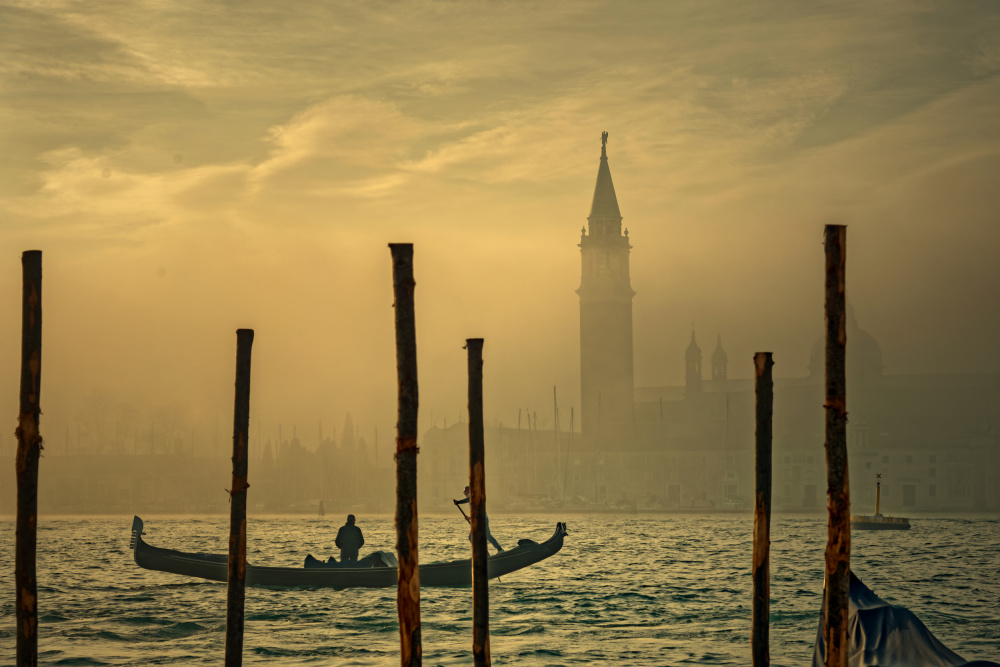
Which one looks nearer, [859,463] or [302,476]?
[859,463]

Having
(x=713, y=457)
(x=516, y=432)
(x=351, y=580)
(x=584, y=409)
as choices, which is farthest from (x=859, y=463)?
(x=351, y=580)

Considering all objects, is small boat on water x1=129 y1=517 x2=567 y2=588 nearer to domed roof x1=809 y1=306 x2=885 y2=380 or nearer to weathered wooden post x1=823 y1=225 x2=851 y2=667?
weathered wooden post x1=823 y1=225 x2=851 y2=667

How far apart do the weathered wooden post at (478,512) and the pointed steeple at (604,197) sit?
8538 centimetres

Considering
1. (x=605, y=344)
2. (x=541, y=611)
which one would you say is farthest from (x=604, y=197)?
(x=541, y=611)

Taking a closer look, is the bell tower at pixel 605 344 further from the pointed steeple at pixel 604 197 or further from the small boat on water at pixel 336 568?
the small boat on water at pixel 336 568

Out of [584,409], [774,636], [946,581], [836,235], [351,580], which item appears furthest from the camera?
[584,409]

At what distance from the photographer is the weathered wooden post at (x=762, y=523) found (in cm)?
966

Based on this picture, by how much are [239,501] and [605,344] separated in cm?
8048

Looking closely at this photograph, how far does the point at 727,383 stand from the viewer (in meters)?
96.0

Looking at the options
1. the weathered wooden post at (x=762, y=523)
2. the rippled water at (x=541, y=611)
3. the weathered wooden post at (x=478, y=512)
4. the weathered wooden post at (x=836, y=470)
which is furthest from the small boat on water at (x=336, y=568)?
the weathered wooden post at (x=836, y=470)

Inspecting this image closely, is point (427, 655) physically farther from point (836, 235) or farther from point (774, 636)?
point (836, 235)

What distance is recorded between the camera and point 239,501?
9.77 m

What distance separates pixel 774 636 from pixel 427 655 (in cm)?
520

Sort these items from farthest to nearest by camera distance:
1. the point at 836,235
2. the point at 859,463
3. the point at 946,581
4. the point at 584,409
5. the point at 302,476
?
the point at 302,476 → the point at 584,409 → the point at 859,463 → the point at 946,581 → the point at 836,235
